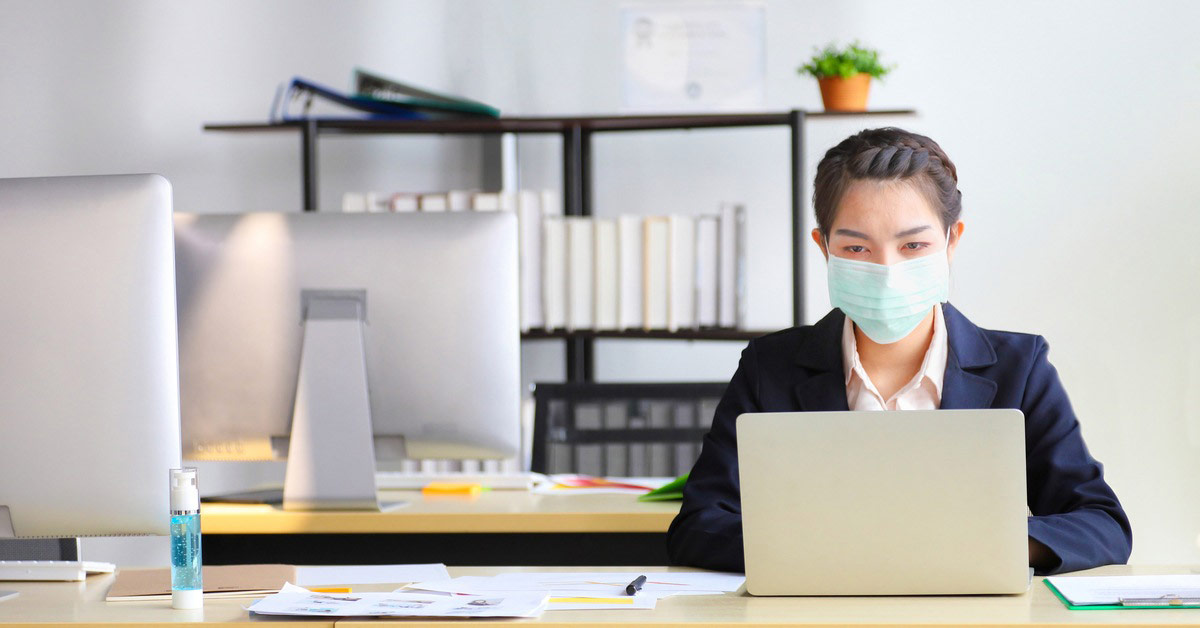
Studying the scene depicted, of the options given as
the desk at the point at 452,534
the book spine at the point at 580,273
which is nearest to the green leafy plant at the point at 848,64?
the book spine at the point at 580,273

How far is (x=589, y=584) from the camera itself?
1388 millimetres

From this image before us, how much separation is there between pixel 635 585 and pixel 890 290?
1.74 ft

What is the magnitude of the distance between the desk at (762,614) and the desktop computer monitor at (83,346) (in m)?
0.13

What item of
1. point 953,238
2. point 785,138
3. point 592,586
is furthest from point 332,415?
point 785,138

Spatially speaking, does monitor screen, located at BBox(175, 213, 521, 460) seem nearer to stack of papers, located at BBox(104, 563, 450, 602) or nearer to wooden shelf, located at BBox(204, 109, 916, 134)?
stack of papers, located at BBox(104, 563, 450, 602)

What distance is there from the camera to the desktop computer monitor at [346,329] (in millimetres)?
1985

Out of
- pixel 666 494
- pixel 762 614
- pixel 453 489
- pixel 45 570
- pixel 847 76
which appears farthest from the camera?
pixel 847 76

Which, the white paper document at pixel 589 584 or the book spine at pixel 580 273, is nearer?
the white paper document at pixel 589 584

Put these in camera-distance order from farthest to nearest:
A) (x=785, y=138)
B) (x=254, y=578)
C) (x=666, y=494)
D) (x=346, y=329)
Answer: (x=785, y=138), (x=666, y=494), (x=346, y=329), (x=254, y=578)

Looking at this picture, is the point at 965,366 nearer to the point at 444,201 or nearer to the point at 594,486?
the point at 594,486

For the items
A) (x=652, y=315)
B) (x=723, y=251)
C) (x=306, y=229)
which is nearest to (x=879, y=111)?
(x=723, y=251)

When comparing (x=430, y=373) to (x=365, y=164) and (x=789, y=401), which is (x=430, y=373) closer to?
(x=789, y=401)

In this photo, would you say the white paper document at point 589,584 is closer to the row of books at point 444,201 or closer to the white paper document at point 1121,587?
the white paper document at point 1121,587

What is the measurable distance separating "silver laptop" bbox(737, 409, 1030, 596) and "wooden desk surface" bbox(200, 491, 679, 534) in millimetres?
781
